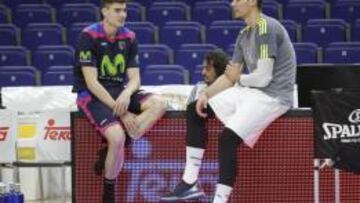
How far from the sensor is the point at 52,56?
1119 centimetres

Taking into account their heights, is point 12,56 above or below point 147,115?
below

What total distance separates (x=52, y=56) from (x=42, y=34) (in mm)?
647

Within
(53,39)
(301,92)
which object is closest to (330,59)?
(53,39)

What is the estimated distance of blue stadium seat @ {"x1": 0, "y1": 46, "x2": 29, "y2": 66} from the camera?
11219 millimetres

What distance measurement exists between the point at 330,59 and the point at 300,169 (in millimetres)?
5177

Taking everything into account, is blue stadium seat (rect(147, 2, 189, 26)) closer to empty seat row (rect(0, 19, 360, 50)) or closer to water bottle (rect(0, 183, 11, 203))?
empty seat row (rect(0, 19, 360, 50))

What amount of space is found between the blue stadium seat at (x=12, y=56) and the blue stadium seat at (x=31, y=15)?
3.57ft

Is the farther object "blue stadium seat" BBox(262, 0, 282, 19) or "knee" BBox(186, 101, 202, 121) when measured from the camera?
"blue stadium seat" BBox(262, 0, 282, 19)

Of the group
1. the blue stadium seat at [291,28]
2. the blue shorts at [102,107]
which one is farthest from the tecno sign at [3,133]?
the blue stadium seat at [291,28]

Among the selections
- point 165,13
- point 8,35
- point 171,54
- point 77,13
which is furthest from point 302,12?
point 8,35

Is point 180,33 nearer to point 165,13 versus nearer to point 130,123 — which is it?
point 165,13

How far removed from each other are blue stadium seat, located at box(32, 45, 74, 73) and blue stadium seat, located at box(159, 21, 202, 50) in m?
1.36

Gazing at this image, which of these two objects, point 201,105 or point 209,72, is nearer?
point 201,105

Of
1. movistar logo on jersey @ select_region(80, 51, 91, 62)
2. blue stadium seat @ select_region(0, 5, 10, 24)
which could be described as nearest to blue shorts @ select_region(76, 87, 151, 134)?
movistar logo on jersey @ select_region(80, 51, 91, 62)
